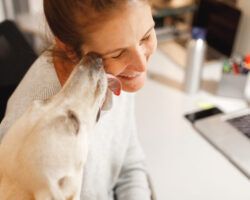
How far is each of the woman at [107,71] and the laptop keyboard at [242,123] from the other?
0.32 metres

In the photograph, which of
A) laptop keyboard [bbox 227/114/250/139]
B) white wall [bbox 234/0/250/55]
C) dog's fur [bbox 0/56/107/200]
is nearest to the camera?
dog's fur [bbox 0/56/107/200]

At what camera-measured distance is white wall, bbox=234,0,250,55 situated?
134 centimetres

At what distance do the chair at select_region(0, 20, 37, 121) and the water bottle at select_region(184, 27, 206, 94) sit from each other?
0.55 m

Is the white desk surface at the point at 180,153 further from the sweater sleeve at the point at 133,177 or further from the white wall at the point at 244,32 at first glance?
the white wall at the point at 244,32

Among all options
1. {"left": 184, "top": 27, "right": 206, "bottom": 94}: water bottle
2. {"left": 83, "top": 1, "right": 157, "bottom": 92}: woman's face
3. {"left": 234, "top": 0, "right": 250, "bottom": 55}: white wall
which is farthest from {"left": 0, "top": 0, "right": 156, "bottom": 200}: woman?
{"left": 234, "top": 0, "right": 250, "bottom": 55}: white wall

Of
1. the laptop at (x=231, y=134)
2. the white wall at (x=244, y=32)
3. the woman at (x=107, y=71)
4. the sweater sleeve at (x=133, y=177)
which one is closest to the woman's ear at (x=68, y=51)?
the woman at (x=107, y=71)

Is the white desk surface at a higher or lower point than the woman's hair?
lower

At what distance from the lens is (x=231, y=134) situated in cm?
102

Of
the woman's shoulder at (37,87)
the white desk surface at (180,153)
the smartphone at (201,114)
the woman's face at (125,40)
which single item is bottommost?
the white desk surface at (180,153)

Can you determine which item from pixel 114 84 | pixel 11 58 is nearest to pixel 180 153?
pixel 114 84

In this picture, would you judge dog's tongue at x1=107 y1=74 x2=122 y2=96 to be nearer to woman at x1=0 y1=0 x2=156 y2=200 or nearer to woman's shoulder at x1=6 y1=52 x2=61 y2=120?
woman at x1=0 y1=0 x2=156 y2=200

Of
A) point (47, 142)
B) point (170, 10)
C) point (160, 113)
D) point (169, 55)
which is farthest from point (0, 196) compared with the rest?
point (170, 10)

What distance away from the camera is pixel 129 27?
0.64m

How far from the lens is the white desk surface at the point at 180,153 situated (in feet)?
2.86
